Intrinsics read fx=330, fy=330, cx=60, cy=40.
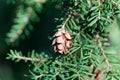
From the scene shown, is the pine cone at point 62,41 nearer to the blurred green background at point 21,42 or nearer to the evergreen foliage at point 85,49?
the evergreen foliage at point 85,49

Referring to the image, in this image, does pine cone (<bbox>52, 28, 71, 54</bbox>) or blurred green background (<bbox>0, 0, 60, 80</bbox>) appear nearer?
pine cone (<bbox>52, 28, 71, 54</bbox>)

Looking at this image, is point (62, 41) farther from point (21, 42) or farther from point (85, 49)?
point (21, 42)

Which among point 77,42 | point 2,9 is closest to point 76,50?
point 77,42

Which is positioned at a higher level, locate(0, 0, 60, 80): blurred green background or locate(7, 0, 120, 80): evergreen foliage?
locate(0, 0, 60, 80): blurred green background

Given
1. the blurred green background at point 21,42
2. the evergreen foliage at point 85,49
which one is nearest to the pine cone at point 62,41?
the evergreen foliage at point 85,49

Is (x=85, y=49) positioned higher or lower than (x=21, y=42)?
lower

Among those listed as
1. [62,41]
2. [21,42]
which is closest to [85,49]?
[62,41]

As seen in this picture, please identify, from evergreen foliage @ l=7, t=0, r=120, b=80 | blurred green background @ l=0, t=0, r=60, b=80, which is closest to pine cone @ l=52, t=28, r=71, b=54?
evergreen foliage @ l=7, t=0, r=120, b=80

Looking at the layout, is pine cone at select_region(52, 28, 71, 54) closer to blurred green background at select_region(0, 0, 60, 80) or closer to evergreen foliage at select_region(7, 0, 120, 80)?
evergreen foliage at select_region(7, 0, 120, 80)

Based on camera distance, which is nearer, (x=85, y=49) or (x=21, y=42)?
(x=85, y=49)
